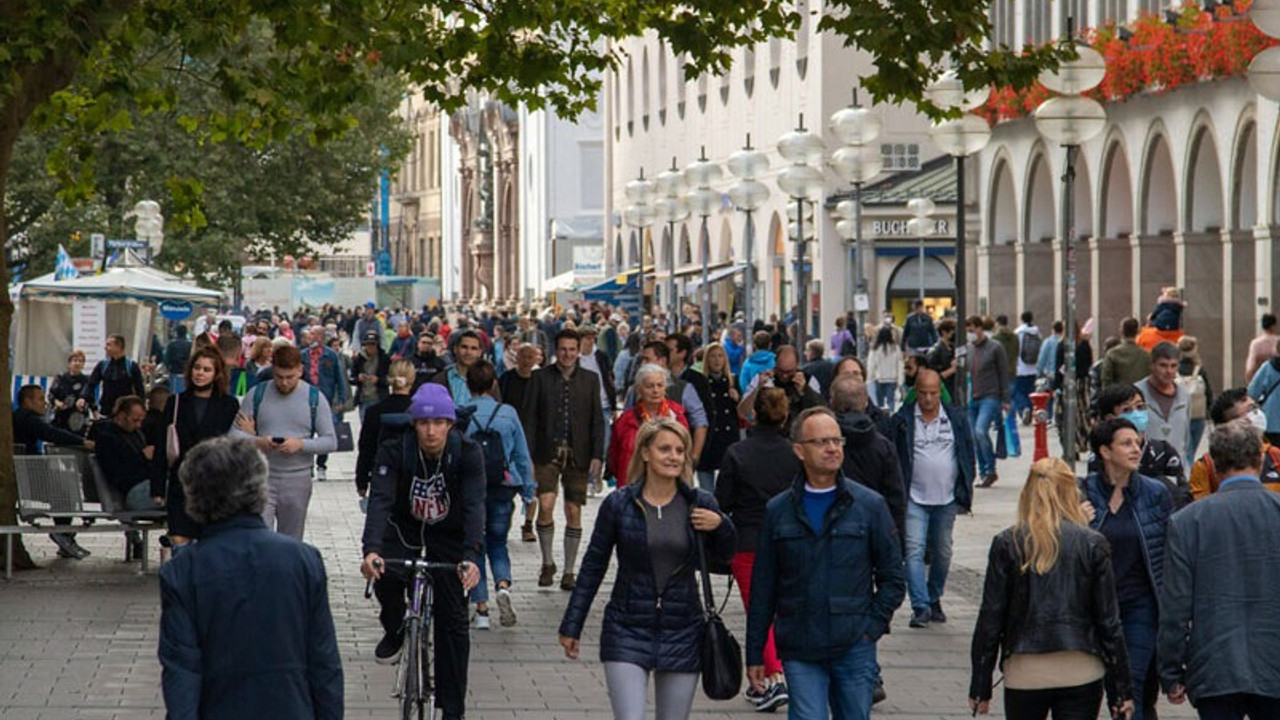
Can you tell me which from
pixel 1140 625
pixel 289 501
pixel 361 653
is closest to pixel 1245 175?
pixel 289 501

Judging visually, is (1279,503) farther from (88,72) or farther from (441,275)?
(441,275)

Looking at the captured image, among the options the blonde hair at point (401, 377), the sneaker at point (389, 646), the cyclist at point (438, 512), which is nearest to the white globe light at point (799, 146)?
the blonde hair at point (401, 377)

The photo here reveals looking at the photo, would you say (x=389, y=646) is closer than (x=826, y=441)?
No

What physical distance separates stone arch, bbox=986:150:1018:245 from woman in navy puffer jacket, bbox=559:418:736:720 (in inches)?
1505

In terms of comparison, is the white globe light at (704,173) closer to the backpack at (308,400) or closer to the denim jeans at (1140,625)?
the backpack at (308,400)

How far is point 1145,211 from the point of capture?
38.8 metres

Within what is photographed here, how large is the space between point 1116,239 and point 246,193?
2266 centimetres

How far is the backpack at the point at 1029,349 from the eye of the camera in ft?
117

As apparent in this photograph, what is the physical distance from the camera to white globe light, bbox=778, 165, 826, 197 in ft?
106

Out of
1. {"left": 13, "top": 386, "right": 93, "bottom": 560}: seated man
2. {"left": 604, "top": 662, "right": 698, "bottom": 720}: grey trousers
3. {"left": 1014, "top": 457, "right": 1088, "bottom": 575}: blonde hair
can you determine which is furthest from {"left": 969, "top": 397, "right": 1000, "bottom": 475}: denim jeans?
{"left": 1014, "top": 457, "right": 1088, "bottom": 575}: blonde hair

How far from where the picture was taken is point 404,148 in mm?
61719

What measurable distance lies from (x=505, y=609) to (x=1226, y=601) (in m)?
7.07

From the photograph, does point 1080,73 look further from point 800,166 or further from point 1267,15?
point 800,166

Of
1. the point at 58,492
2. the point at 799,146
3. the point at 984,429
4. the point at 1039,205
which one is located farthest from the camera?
the point at 1039,205
